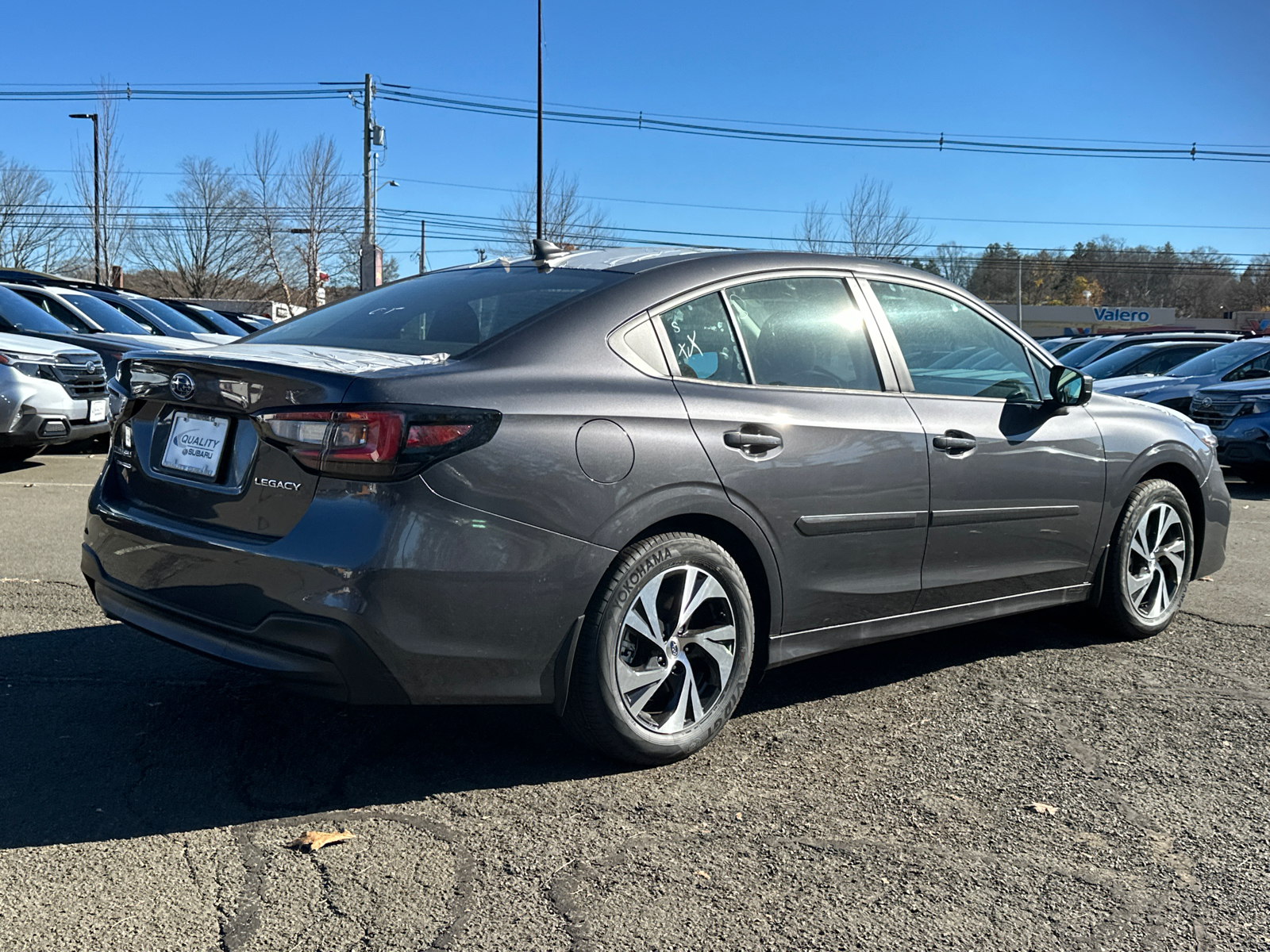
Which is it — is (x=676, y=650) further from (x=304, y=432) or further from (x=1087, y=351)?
(x=1087, y=351)

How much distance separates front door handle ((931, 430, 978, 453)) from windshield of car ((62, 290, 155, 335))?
10.9 meters

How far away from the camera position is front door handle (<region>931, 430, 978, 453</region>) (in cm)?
410

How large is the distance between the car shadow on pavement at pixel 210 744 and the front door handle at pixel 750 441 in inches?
40.6

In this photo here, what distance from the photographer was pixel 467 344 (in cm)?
334

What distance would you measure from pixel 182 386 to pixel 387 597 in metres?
0.94

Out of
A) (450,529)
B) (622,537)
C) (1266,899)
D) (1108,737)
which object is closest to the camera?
(1266,899)

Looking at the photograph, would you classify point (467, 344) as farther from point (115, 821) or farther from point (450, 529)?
point (115, 821)

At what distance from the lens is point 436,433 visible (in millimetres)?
2949

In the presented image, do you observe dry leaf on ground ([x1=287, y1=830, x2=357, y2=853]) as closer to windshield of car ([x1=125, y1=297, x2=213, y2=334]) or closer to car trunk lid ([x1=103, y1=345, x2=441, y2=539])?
car trunk lid ([x1=103, y1=345, x2=441, y2=539])

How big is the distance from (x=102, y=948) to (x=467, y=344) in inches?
70.3

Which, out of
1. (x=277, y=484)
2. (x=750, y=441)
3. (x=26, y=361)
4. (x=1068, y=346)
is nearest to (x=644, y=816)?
(x=750, y=441)

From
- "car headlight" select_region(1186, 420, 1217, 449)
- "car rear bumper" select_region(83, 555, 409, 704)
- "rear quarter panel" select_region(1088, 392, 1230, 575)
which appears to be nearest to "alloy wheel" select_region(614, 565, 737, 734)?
"car rear bumper" select_region(83, 555, 409, 704)

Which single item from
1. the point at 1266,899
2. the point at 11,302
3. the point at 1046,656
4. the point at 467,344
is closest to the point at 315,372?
the point at 467,344

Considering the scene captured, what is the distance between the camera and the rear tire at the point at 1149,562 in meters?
4.93
